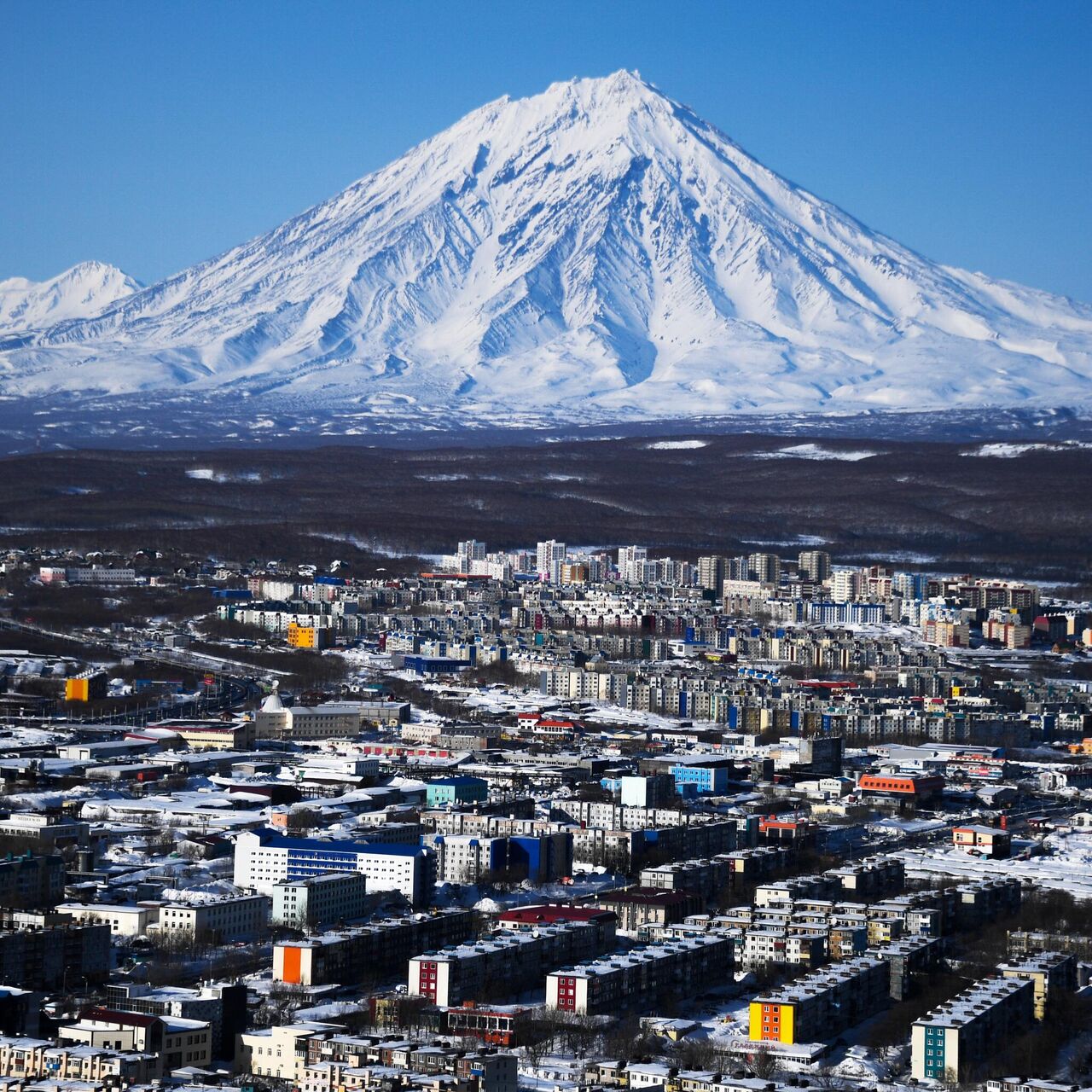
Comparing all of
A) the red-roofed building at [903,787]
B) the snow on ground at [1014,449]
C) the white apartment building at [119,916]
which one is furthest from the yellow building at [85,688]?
the snow on ground at [1014,449]

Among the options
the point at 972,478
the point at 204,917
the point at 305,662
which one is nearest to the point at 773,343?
the point at 972,478

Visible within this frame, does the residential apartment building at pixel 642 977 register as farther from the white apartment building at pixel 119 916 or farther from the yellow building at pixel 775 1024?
the white apartment building at pixel 119 916

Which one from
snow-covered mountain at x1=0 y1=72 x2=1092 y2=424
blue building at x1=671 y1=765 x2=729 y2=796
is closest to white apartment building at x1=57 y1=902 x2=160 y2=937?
blue building at x1=671 y1=765 x2=729 y2=796

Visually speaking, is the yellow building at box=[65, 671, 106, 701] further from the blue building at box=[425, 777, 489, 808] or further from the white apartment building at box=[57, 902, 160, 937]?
the white apartment building at box=[57, 902, 160, 937]

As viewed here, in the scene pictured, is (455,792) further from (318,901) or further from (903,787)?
(318,901)

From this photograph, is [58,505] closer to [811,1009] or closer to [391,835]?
[391,835]
